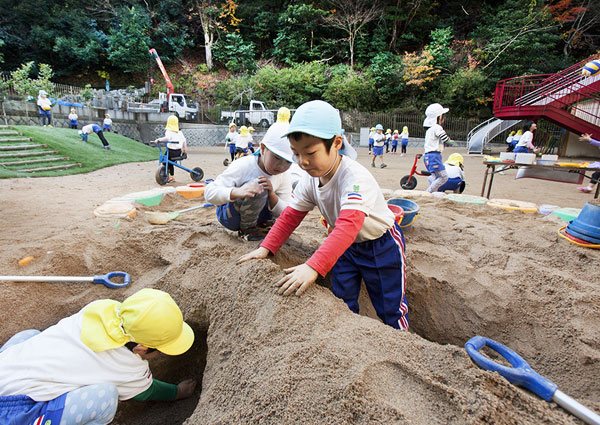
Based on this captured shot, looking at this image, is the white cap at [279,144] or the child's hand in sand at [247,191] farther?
the child's hand in sand at [247,191]

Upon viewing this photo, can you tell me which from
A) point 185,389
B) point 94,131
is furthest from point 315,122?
point 94,131

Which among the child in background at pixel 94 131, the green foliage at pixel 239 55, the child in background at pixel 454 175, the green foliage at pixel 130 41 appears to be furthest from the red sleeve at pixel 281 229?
the green foliage at pixel 130 41

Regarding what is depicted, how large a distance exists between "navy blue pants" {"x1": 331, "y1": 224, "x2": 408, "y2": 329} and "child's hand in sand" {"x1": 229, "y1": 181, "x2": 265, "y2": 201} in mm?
706

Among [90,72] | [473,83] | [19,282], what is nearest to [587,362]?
[19,282]

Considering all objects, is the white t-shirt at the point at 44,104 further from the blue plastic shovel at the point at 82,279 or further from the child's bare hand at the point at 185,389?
the child's bare hand at the point at 185,389

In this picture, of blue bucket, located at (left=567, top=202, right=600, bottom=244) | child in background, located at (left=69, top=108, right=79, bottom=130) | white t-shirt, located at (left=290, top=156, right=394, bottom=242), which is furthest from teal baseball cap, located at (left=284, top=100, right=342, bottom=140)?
child in background, located at (left=69, top=108, right=79, bottom=130)

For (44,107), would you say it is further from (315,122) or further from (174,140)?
(315,122)

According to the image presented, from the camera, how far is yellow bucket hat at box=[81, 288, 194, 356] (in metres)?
1.33

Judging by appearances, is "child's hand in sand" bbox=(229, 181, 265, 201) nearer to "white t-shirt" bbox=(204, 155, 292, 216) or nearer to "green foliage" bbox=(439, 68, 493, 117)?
"white t-shirt" bbox=(204, 155, 292, 216)

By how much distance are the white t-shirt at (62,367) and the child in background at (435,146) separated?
4.77 metres

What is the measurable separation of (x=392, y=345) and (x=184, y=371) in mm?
1435

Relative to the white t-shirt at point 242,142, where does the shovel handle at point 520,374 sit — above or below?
below

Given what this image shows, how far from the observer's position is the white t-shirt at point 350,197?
1517mm

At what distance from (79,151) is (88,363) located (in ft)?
31.9
